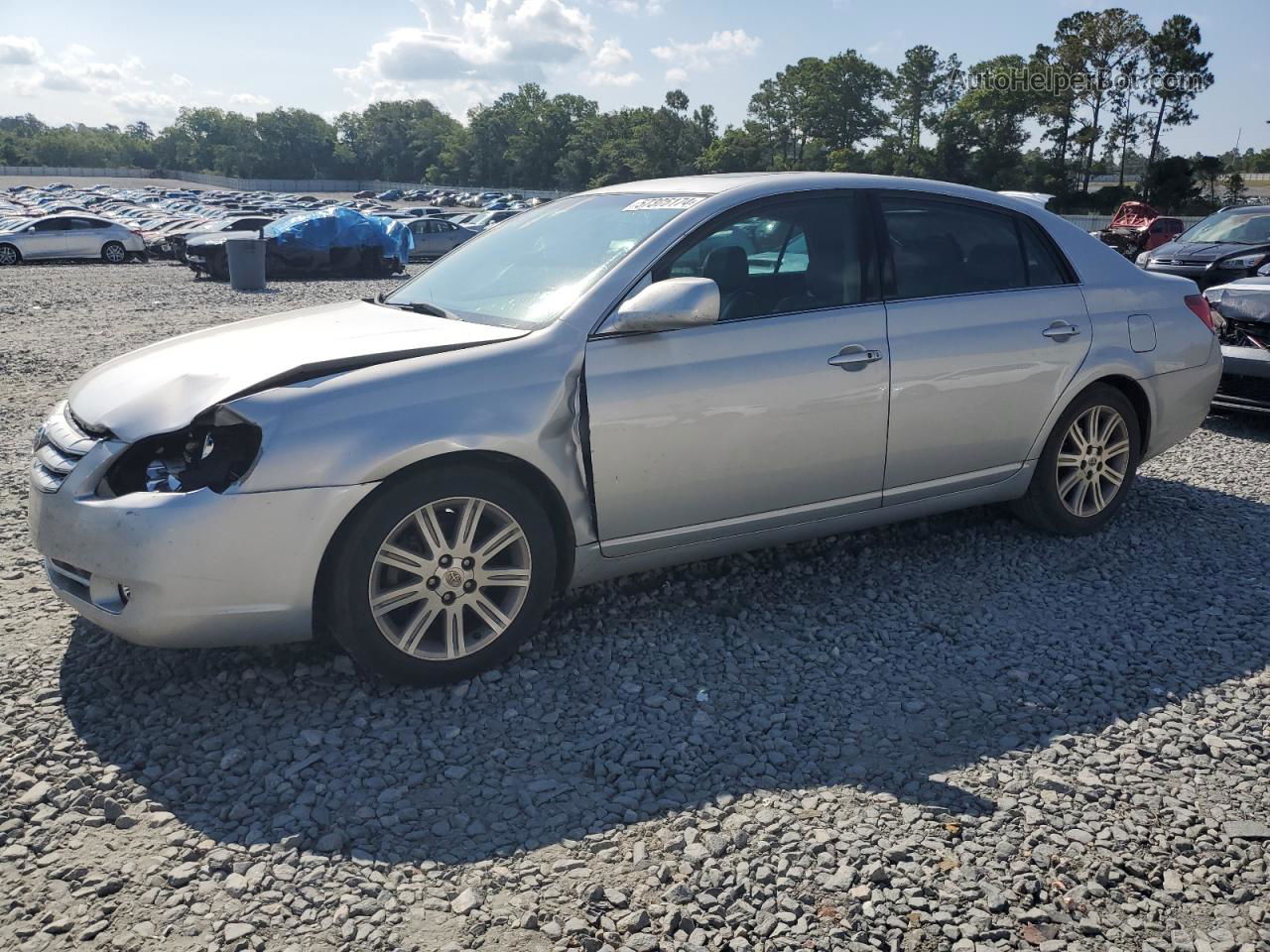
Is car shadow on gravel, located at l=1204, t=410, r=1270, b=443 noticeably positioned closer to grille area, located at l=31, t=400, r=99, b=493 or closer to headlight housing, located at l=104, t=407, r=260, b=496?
headlight housing, located at l=104, t=407, r=260, b=496

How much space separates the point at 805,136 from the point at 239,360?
11441cm

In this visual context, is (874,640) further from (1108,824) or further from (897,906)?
(897,906)

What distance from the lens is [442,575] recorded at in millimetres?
3453

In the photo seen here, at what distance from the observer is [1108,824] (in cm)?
281

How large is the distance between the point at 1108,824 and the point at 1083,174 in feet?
268

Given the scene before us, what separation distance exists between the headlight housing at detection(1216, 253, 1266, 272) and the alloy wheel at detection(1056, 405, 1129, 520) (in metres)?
10.0

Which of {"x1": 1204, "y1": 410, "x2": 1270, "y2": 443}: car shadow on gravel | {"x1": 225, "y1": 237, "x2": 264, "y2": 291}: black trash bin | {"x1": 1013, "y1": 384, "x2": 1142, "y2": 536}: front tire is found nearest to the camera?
{"x1": 1013, "y1": 384, "x2": 1142, "y2": 536}: front tire

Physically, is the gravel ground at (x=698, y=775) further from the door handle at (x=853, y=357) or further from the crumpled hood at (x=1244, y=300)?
the crumpled hood at (x=1244, y=300)

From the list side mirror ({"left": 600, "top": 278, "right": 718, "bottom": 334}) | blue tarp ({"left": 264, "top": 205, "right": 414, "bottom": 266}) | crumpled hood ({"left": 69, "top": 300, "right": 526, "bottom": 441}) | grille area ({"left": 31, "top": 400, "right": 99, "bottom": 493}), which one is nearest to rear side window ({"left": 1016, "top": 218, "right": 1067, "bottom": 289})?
side mirror ({"left": 600, "top": 278, "right": 718, "bottom": 334})

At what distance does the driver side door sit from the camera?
3.68m

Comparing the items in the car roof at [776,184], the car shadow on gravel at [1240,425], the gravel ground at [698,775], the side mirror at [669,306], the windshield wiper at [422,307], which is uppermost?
the car roof at [776,184]

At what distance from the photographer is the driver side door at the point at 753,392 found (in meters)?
3.68

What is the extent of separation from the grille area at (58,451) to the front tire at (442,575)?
3.08 ft

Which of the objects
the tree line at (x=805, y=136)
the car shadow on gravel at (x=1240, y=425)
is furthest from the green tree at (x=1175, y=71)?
the car shadow on gravel at (x=1240, y=425)
